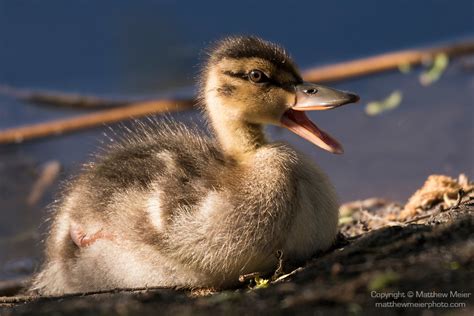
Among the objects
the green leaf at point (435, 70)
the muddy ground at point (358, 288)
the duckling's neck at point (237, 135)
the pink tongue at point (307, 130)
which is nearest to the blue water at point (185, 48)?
the green leaf at point (435, 70)

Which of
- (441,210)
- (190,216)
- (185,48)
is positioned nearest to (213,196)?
(190,216)

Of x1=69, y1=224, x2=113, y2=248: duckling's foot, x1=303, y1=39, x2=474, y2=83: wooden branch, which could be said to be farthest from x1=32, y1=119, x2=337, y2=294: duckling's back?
x1=303, y1=39, x2=474, y2=83: wooden branch

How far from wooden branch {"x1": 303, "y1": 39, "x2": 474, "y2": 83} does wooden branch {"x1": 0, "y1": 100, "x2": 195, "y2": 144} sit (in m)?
1.17

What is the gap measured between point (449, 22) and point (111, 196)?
5.01 meters

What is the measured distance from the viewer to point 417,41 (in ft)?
29.2

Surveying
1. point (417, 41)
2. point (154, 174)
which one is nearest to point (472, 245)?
point (154, 174)

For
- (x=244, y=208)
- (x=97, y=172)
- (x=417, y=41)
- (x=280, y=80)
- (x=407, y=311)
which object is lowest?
(x=407, y=311)

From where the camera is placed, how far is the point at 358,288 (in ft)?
12.7

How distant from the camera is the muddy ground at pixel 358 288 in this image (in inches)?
148

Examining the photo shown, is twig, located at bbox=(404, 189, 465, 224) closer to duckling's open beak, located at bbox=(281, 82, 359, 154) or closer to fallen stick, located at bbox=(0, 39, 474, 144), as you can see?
duckling's open beak, located at bbox=(281, 82, 359, 154)

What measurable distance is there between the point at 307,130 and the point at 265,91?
286 millimetres

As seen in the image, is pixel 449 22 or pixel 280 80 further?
pixel 449 22

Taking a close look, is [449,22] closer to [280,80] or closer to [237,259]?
[280,80]

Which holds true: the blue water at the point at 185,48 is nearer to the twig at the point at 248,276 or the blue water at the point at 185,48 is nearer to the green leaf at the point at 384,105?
the green leaf at the point at 384,105
